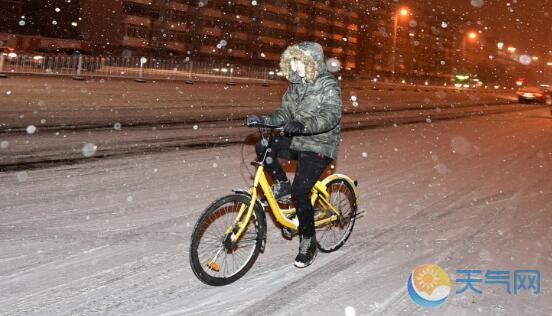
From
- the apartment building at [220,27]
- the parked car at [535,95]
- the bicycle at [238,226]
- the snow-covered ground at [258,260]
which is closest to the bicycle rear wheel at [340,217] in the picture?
the bicycle at [238,226]

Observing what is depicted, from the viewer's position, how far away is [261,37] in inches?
3927

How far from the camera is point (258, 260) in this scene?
531 centimetres

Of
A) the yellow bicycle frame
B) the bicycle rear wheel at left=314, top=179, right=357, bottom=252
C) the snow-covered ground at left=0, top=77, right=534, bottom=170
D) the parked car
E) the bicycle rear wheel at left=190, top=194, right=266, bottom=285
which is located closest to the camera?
the bicycle rear wheel at left=190, top=194, right=266, bottom=285

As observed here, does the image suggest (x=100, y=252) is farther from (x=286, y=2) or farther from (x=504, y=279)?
(x=286, y=2)

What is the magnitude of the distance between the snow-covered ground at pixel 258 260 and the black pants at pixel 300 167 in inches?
28.1

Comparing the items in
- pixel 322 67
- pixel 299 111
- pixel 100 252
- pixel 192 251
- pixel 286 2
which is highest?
pixel 286 2

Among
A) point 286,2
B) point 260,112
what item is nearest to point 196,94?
point 260,112

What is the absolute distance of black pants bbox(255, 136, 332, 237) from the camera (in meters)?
4.81

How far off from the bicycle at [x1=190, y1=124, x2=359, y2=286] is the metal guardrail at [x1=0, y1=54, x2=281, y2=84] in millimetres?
21934

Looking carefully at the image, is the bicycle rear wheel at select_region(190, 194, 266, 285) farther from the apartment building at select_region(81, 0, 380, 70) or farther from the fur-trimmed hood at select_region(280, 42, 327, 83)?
the apartment building at select_region(81, 0, 380, 70)

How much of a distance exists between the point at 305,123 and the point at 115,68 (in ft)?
81.4

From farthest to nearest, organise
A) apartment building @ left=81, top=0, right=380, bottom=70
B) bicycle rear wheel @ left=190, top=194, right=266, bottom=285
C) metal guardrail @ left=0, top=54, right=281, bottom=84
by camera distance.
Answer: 1. apartment building @ left=81, top=0, right=380, bottom=70
2. metal guardrail @ left=0, top=54, right=281, bottom=84
3. bicycle rear wheel @ left=190, top=194, right=266, bottom=285

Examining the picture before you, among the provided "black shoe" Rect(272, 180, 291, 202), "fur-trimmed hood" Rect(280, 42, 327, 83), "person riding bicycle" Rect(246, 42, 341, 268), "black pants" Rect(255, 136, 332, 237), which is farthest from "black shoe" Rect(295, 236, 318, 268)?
"fur-trimmed hood" Rect(280, 42, 327, 83)

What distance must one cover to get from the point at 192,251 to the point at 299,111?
1.48 m
